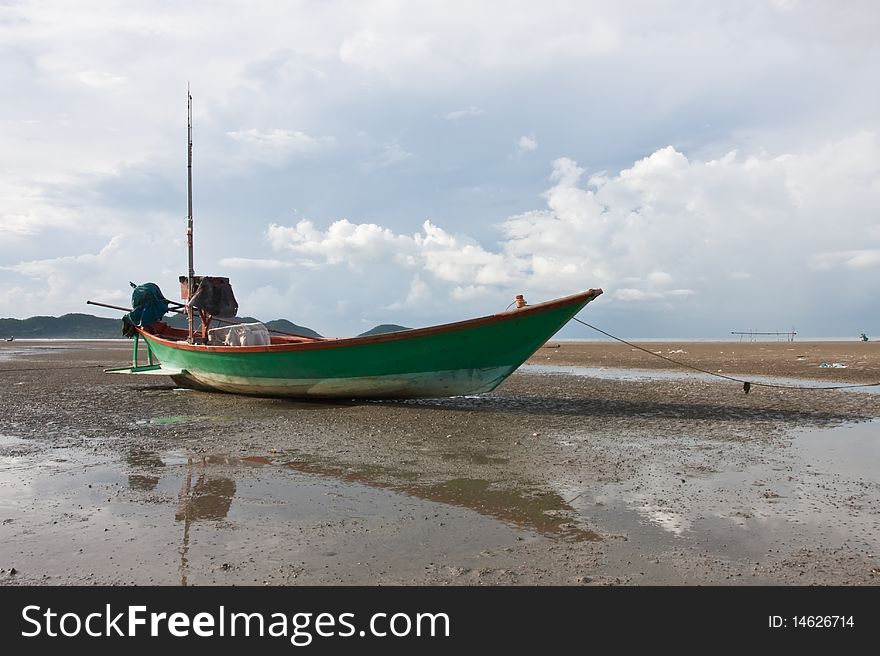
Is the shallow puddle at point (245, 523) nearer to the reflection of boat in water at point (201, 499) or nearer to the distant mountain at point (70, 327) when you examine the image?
the reflection of boat in water at point (201, 499)

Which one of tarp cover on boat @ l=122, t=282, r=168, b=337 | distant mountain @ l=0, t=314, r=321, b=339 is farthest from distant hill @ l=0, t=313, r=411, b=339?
tarp cover on boat @ l=122, t=282, r=168, b=337

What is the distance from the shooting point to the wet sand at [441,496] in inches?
167

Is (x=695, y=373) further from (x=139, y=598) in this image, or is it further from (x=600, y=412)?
(x=139, y=598)

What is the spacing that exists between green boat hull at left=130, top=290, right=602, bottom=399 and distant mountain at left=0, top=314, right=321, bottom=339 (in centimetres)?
10427

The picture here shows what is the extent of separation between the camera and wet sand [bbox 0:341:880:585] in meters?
4.24

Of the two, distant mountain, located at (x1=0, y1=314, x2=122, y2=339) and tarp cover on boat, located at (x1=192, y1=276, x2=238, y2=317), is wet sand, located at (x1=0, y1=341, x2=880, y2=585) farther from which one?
distant mountain, located at (x1=0, y1=314, x2=122, y2=339)

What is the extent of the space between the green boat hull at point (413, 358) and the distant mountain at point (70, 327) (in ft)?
342

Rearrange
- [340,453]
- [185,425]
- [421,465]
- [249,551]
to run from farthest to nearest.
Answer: [185,425] → [340,453] → [421,465] → [249,551]

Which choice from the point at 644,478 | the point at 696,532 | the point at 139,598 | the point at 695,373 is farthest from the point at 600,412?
the point at 695,373

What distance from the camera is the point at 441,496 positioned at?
6.10 metres

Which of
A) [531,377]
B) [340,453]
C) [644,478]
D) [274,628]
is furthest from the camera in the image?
[531,377]

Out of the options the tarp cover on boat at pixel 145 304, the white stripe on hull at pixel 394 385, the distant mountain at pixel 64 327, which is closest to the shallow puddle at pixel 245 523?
the white stripe on hull at pixel 394 385

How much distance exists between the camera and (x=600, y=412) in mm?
12086

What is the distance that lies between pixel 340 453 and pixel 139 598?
14.8 ft
